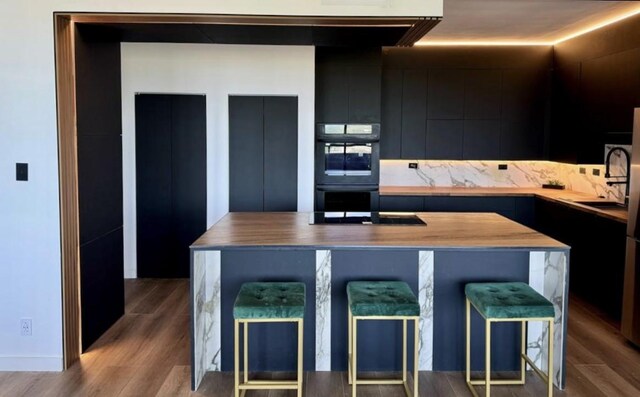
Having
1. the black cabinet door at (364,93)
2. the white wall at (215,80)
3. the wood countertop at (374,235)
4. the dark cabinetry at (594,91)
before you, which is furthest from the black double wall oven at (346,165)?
the dark cabinetry at (594,91)

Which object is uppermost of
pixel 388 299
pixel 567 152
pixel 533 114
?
pixel 533 114

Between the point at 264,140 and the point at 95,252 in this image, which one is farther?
the point at 264,140

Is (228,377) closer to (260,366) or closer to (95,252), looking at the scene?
(260,366)

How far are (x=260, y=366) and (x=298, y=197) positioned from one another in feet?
8.49

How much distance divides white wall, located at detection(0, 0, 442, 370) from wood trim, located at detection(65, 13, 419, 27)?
4 cm

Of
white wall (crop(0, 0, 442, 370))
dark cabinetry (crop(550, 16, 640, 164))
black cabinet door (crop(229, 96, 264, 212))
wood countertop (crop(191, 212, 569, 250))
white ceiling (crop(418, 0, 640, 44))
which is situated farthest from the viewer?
black cabinet door (crop(229, 96, 264, 212))

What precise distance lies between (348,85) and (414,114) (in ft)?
3.16

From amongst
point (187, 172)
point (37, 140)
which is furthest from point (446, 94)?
point (37, 140)

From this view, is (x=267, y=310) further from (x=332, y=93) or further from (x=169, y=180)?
(x=332, y=93)

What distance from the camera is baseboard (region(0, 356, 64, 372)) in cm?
361

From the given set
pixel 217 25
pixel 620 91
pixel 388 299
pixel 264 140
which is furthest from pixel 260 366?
Result: pixel 620 91

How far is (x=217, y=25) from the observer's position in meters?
3.69

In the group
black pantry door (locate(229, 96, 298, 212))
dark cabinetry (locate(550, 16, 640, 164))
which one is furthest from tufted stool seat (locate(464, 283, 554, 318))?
black pantry door (locate(229, 96, 298, 212))

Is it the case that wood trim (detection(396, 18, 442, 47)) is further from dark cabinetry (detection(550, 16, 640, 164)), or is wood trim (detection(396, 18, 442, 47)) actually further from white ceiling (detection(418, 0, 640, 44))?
dark cabinetry (detection(550, 16, 640, 164))
